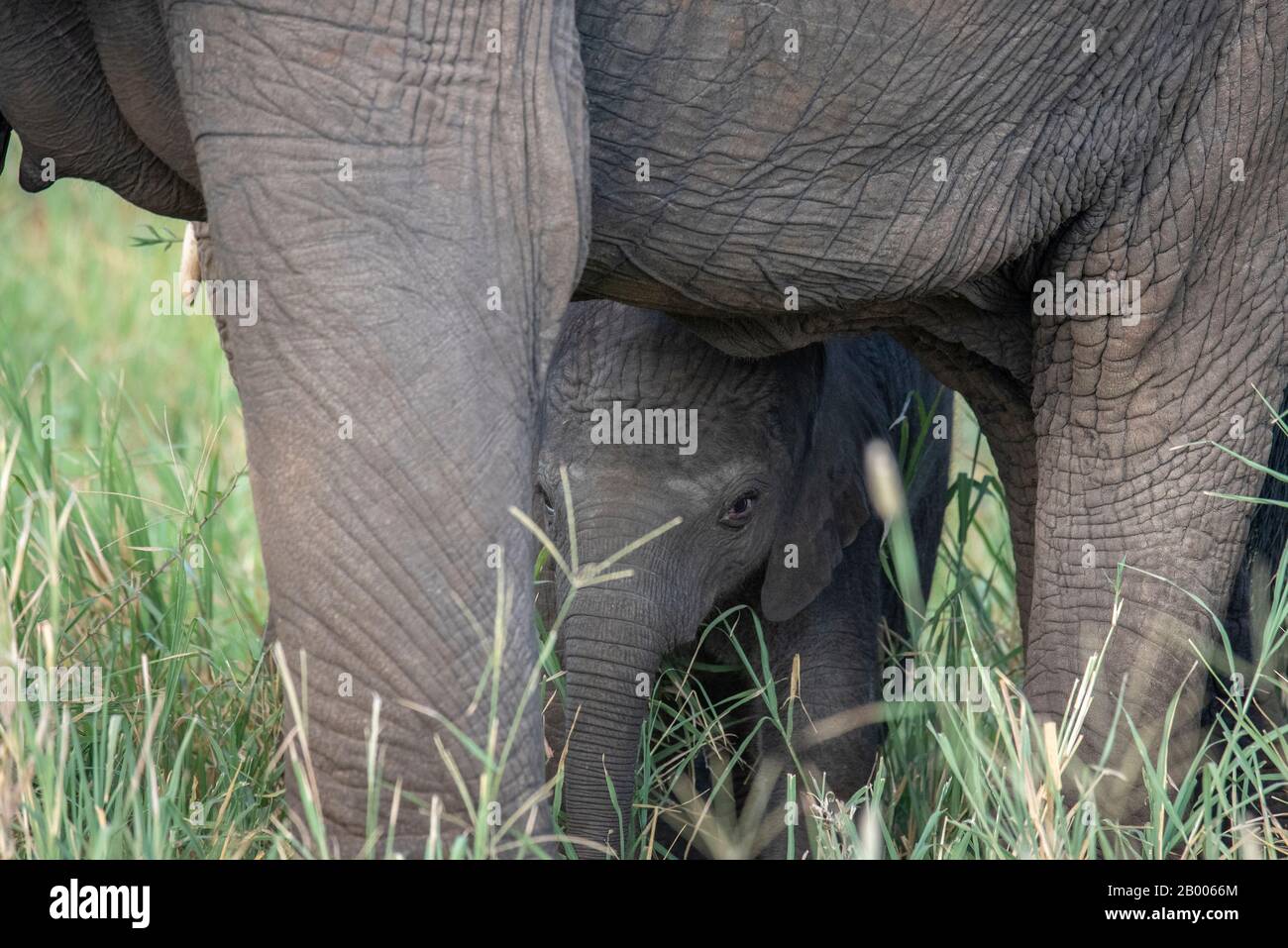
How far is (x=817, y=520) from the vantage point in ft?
12.1

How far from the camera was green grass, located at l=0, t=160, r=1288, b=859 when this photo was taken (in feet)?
7.70

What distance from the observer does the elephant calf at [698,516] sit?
130 inches

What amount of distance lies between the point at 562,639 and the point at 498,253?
1.53 m

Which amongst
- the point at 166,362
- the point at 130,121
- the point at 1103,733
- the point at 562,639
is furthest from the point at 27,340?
the point at 1103,733

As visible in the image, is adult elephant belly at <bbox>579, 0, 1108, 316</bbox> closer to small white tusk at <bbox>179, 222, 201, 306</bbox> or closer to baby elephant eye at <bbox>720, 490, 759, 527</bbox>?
baby elephant eye at <bbox>720, 490, 759, 527</bbox>
